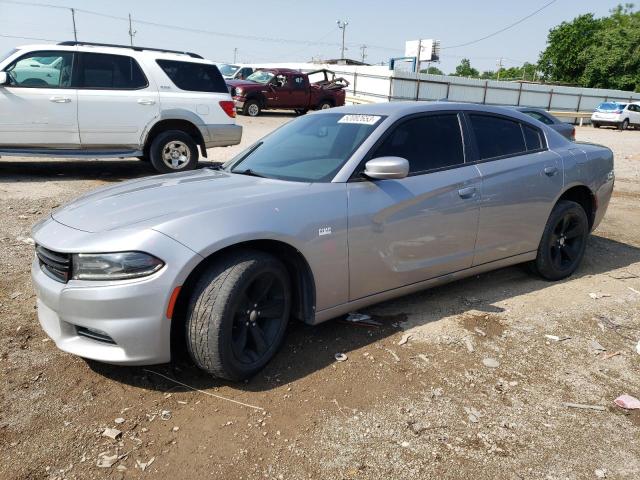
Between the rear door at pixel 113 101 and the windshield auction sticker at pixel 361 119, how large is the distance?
5.59 metres

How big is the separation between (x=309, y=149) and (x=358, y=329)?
53.5 inches

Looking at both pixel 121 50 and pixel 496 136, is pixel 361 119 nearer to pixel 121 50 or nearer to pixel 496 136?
pixel 496 136

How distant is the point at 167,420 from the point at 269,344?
0.72 meters

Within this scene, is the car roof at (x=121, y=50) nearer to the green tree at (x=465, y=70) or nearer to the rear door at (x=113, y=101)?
the rear door at (x=113, y=101)

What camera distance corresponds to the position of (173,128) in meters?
8.85

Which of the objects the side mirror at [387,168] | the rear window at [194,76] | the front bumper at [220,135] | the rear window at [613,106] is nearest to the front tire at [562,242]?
the side mirror at [387,168]

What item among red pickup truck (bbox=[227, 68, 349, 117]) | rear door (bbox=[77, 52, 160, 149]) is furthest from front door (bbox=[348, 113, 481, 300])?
red pickup truck (bbox=[227, 68, 349, 117])

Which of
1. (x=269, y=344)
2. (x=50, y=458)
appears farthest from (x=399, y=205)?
(x=50, y=458)

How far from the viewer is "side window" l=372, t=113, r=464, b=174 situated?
3.64 meters

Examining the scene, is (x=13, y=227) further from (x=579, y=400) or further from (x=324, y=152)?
(x=579, y=400)

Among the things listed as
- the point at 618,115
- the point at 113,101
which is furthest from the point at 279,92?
the point at 618,115

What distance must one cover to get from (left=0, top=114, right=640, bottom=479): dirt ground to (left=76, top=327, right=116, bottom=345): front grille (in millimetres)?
349

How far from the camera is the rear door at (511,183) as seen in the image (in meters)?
4.07

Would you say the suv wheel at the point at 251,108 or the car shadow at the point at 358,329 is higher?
the suv wheel at the point at 251,108
